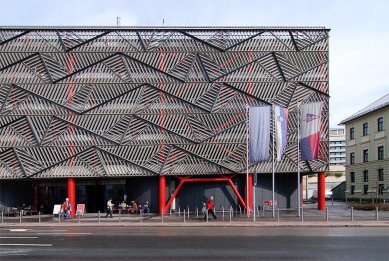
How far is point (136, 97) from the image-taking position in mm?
45312

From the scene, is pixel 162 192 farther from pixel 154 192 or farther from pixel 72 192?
pixel 72 192

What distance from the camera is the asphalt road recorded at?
55.9 ft

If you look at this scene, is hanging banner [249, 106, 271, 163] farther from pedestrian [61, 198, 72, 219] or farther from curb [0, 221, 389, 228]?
pedestrian [61, 198, 72, 219]

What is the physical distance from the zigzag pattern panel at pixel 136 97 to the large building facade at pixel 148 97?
87 mm

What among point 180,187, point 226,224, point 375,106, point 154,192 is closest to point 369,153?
point 375,106

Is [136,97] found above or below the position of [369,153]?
above

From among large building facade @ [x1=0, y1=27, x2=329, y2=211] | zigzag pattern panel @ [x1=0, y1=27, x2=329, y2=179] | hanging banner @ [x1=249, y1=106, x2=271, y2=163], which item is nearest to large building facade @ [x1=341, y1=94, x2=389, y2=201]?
large building facade @ [x1=0, y1=27, x2=329, y2=211]

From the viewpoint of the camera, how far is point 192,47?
151 ft

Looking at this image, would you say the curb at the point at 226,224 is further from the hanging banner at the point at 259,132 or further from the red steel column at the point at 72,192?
the red steel column at the point at 72,192

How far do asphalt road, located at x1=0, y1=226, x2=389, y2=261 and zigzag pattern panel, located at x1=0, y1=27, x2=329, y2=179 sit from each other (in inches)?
789

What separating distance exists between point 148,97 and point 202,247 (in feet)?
89.2

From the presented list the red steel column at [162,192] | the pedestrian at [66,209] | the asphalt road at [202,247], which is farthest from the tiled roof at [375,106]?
the asphalt road at [202,247]

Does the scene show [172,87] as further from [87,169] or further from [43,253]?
[43,253]

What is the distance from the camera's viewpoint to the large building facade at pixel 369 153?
66.8 metres
